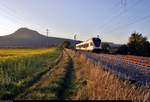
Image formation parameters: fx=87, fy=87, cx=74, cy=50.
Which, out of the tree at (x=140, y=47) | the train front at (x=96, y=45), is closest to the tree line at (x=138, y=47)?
the tree at (x=140, y=47)

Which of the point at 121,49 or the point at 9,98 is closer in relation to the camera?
the point at 9,98

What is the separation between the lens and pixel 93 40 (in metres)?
20.7

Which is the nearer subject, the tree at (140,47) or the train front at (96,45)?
the train front at (96,45)

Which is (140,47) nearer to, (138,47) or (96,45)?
(138,47)

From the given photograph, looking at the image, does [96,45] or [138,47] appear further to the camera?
[138,47]

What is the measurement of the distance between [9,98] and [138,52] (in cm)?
3189

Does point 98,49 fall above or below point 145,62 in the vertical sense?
above

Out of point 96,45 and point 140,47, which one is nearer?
point 96,45

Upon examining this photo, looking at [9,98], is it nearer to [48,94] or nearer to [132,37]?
[48,94]

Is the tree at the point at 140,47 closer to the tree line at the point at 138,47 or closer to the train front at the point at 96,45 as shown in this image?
the tree line at the point at 138,47

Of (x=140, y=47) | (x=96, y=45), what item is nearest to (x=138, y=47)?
(x=140, y=47)

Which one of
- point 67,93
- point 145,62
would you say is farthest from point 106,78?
point 145,62

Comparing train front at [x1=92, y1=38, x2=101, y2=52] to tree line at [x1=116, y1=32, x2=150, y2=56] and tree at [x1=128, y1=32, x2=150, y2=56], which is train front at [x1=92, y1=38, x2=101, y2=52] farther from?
tree at [x1=128, y1=32, x2=150, y2=56]

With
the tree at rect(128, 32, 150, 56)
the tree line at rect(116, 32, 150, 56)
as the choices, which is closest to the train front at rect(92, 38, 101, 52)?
the tree line at rect(116, 32, 150, 56)
